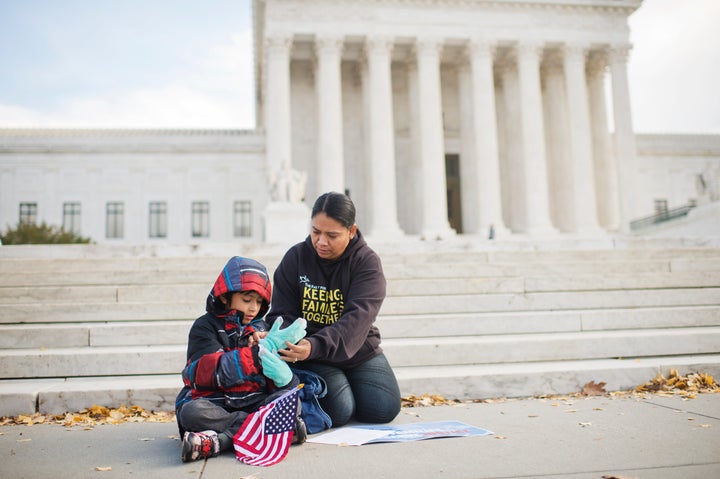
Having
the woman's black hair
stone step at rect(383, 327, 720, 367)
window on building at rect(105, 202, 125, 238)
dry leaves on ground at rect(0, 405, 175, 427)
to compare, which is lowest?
dry leaves on ground at rect(0, 405, 175, 427)

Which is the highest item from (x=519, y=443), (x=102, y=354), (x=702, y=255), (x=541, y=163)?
(x=541, y=163)

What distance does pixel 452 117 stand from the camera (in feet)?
136

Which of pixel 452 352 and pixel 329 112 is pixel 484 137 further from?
pixel 452 352

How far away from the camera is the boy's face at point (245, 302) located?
487 cm

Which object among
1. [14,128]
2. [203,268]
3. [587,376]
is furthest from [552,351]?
[14,128]

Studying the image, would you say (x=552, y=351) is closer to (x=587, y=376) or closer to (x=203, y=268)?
(x=587, y=376)

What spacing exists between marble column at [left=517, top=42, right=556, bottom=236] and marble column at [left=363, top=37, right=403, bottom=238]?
28.3 ft

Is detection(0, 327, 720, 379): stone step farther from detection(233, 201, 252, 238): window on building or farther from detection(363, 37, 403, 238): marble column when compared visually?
detection(233, 201, 252, 238): window on building

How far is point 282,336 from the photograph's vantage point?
15.1 feet

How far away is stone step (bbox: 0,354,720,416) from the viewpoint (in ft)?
19.7

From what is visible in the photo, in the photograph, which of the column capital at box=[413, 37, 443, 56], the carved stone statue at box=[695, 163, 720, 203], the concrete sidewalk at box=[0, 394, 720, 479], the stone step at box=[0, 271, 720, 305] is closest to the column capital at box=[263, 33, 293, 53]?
the column capital at box=[413, 37, 443, 56]

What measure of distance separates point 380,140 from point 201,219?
14.9 m

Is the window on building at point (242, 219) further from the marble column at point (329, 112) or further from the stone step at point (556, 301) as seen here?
the stone step at point (556, 301)

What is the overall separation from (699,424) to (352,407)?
10.00 ft
